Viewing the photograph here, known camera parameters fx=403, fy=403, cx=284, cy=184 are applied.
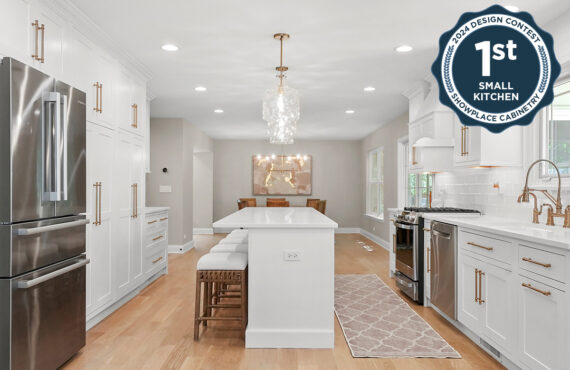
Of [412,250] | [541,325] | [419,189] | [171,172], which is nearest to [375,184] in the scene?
[419,189]

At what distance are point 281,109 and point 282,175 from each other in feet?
20.8

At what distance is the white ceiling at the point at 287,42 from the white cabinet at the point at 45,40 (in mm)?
269

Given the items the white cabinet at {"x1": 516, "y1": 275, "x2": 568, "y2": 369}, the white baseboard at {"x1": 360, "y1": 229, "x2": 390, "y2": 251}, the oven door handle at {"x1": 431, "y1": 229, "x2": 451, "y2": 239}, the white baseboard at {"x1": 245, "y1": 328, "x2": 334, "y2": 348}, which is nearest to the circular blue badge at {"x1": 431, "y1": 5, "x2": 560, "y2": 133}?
the oven door handle at {"x1": 431, "y1": 229, "x2": 451, "y2": 239}

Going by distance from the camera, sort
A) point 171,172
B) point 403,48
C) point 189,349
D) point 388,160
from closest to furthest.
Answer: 1. point 189,349
2. point 403,48
3. point 171,172
4. point 388,160

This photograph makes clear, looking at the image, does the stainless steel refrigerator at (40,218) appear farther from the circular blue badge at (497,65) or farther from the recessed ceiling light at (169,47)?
the circular blue badge at (497,65)

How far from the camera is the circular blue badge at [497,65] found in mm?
2709

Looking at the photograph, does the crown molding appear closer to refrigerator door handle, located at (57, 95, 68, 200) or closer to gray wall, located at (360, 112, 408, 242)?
refrigerator door handle, located at (57, 95, 68, 200)

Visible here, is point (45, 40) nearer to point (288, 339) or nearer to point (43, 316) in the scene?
point (43, 316)

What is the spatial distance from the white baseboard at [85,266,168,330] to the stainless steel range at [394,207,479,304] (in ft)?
9.35

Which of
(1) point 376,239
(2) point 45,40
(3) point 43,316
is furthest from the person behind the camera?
(1) point 376,239

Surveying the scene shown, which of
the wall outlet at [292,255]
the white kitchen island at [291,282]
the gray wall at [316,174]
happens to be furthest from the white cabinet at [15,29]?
the gray wall at [316,174]

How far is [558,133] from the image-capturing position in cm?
314

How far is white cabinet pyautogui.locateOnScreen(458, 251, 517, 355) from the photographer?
2.48 m

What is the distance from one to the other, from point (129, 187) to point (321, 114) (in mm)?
3809
